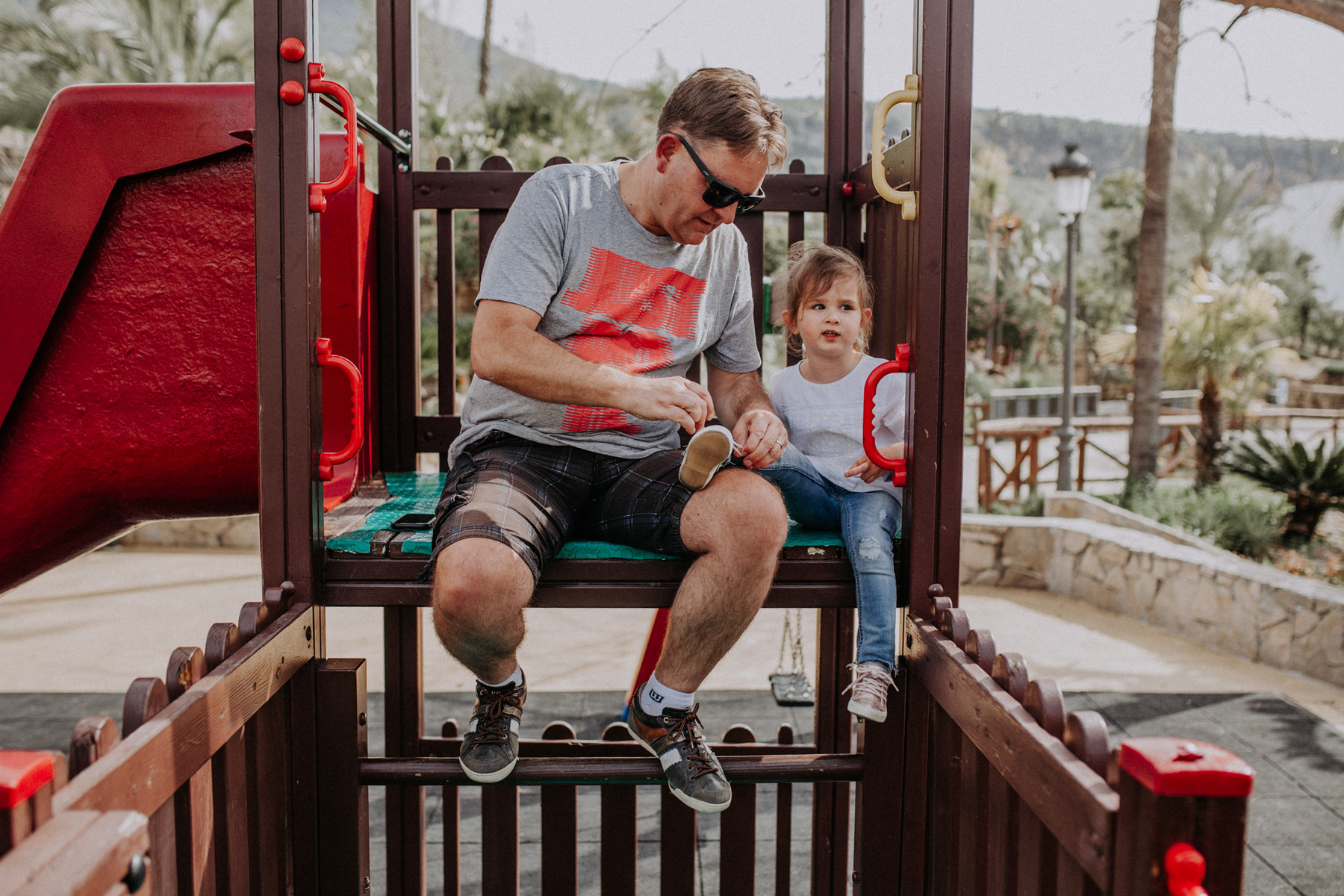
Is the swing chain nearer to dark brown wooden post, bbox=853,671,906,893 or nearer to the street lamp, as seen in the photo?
dark brown wooden post, bbox=853,671,906,893

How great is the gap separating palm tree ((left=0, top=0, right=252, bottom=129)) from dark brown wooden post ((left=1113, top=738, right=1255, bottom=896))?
16838mm

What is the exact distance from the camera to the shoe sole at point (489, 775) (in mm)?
1928

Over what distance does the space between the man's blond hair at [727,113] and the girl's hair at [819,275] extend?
41 centimetres

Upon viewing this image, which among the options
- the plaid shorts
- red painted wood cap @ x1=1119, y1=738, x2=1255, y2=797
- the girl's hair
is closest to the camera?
red painted wood cap @ x1=1119, y1=738, x2=1255, y2=797

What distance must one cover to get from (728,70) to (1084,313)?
4232cm

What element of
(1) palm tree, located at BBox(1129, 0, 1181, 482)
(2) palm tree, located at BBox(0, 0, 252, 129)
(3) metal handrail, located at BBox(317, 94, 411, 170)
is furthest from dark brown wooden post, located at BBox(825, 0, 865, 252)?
(2) palm tree, located at BBox(0, 0, 252, 129)

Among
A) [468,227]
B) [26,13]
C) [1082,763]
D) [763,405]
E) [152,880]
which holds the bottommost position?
[152,880]

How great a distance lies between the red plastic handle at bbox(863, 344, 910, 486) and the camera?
2055 millimetres

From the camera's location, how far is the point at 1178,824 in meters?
1.19

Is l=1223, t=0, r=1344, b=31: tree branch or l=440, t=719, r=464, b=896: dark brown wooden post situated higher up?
l=1223, t=0, r=1344, b=31: tree branch

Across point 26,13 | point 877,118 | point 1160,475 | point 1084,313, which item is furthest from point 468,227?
point 1084,313

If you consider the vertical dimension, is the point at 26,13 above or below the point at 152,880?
above

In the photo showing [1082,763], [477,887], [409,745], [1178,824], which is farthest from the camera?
[477,887]

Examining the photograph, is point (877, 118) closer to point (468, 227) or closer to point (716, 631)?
point (716, 631)
